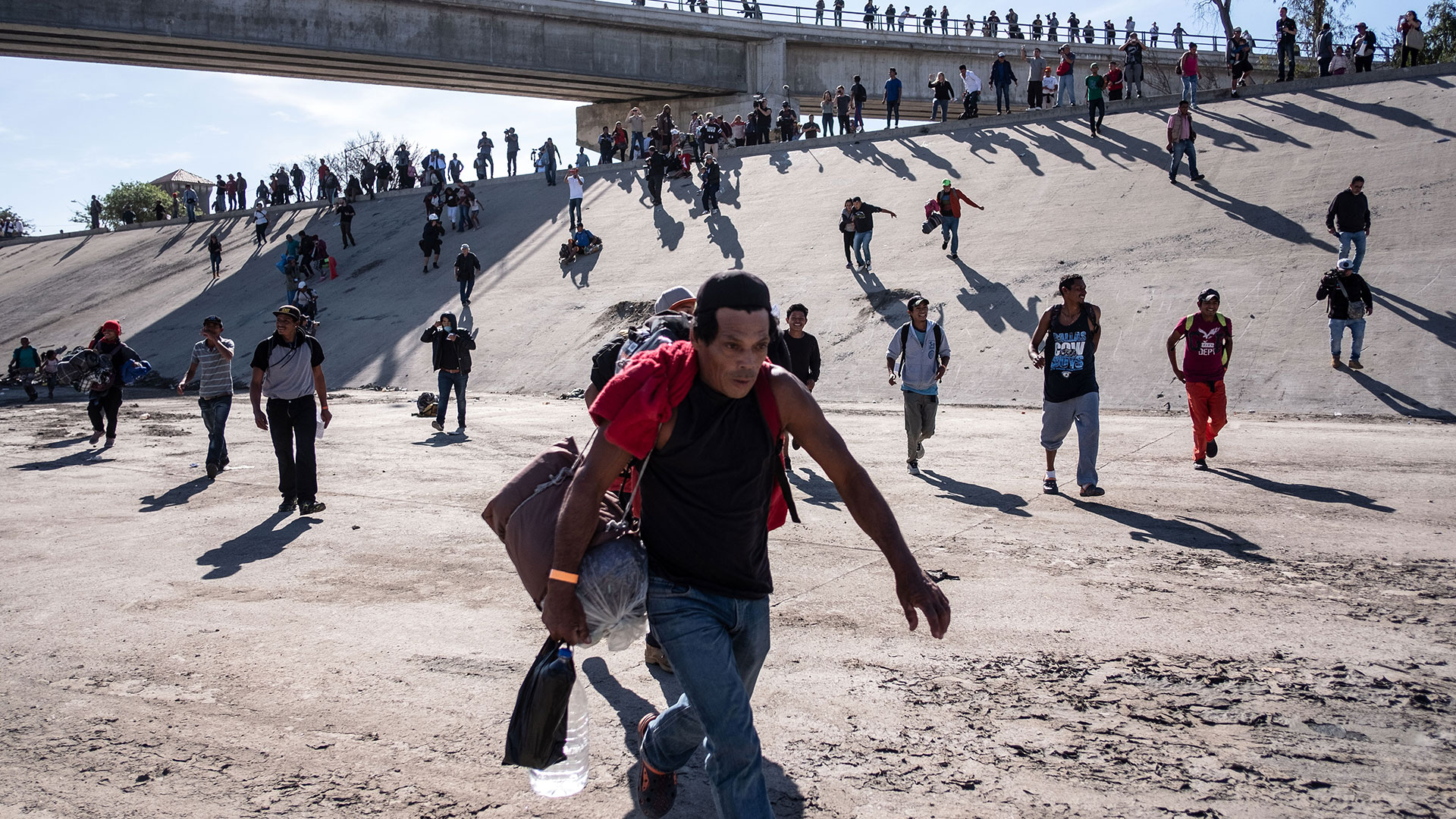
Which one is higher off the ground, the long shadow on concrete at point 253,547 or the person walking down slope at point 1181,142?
the person walking down slope at point 1181,142

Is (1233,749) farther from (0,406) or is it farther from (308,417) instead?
(0,406)

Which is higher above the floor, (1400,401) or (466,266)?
(466,266)

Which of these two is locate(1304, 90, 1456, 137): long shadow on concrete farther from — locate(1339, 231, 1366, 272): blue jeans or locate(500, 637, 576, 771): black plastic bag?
locate(500, 637, 576, 771): black plastic bag

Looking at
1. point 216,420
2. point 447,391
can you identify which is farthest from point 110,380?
point 447,391

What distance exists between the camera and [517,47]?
131 feet

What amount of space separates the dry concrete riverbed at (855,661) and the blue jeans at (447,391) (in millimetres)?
4771

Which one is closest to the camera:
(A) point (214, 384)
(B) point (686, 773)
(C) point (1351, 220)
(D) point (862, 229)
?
(B) point (686, 773)

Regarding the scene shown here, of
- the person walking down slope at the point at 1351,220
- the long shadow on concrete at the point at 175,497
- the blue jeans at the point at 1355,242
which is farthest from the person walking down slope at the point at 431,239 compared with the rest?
the blue jeans at the point at 1355,242

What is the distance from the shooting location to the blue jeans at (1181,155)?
1827cm

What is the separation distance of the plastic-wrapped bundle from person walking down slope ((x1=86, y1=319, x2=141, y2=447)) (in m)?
12.1

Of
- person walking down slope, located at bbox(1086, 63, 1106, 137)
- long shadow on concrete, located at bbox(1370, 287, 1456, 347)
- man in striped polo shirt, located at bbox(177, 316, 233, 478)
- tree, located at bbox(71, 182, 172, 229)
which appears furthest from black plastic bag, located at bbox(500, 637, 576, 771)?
tree, located at bbox(71, 182, 172, 229)

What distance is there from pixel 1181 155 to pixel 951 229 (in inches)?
192

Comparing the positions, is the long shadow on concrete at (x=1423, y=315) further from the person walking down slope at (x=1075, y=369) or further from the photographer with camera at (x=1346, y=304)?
the person walking down slope at (x=1075, y=369)

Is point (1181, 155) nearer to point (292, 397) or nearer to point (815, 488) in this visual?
point (815, 488)
